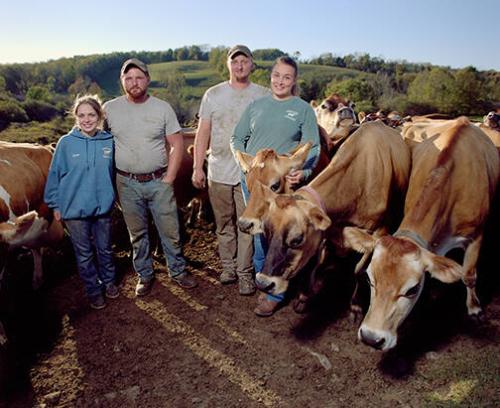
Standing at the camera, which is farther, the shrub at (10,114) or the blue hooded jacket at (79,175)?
the shrub at (10,114)

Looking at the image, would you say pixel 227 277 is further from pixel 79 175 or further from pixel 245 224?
pixel 79 175

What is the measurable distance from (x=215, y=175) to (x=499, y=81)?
9146 centimetres

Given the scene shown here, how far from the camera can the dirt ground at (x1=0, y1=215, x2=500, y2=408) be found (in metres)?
3.63

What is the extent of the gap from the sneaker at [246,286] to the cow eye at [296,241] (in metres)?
1.82

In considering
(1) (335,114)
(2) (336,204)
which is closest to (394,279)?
(2) (336,204)

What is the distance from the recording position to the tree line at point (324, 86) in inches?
2328

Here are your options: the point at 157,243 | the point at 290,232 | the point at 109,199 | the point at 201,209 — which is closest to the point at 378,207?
the point at 290,232

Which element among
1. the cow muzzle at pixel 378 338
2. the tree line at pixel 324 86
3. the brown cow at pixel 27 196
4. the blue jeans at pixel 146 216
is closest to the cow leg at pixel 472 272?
the cow muzzle at pixel 378 338

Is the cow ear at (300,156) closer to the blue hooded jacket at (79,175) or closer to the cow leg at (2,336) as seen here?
the blue hooded jacket at (79,175)

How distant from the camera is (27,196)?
5445mm

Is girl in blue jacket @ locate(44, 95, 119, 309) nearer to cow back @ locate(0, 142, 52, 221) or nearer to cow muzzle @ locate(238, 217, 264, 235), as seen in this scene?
cow back @ locate(0, 142, 52, 221)

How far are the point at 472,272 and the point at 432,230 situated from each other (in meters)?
1.37

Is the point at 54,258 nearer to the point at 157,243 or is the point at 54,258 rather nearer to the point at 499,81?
the point at 157,243

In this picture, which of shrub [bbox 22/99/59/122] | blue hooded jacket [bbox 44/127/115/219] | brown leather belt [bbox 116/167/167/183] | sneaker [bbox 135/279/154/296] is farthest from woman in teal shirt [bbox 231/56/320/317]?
shrub [bbox 22/99/59/122]
